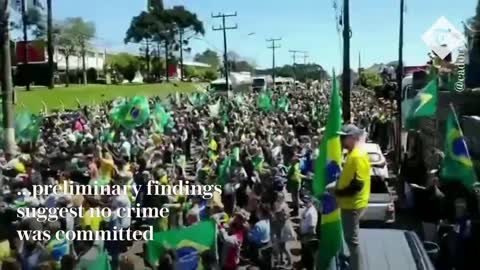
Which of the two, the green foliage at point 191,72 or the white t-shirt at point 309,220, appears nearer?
the white t-shirt at point 309,220

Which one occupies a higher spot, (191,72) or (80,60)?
(80,60)

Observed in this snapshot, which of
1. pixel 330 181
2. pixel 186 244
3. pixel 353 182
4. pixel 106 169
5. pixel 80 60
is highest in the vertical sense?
pixel 80 60

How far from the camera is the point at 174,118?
2972cm

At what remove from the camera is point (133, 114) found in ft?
79.8

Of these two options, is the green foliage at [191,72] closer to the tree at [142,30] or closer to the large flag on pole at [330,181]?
the tree at [142,30]

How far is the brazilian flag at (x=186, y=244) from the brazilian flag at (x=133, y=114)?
14.8 metres

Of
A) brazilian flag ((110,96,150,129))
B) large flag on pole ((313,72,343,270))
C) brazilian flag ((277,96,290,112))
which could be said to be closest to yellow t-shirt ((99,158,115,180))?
large flag on pole ((313,72,343,270))

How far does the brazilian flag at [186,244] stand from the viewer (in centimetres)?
916

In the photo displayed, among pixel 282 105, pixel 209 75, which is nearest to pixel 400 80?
pixel 282 105

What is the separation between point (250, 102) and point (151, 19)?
2294 inches

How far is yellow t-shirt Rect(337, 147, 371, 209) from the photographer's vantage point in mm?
7352

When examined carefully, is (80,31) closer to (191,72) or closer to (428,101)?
(191,72)

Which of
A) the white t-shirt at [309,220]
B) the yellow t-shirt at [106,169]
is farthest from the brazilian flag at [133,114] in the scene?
the white t-shirt at [309,220]

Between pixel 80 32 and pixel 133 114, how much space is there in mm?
71285
